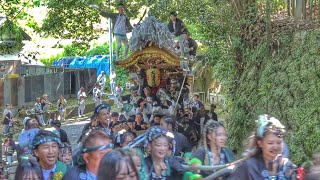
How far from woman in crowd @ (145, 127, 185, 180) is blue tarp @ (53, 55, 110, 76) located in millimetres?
27249

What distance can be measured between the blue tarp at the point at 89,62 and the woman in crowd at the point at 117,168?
29.2m

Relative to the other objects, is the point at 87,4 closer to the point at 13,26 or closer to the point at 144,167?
the point at 13,26

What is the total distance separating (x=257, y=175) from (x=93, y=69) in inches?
1060

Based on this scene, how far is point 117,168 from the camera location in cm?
363

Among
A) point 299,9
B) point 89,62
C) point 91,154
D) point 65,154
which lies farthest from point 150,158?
point 89,62

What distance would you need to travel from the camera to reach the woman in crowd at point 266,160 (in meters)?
4.85

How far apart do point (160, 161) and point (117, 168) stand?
80.1 inches

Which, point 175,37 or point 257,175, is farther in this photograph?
point 175,37

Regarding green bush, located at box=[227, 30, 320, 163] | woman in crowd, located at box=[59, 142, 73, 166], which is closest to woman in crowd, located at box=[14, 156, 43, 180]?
woman in crowd, located at box=[59, 142, 73, 166]

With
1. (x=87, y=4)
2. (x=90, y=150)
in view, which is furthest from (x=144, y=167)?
(x=87, y=4)

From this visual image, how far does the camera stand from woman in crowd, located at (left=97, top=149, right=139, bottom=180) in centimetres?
362

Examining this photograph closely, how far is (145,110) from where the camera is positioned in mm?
14852

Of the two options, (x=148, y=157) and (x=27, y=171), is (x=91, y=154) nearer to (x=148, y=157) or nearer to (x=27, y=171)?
(x=27, y=171)

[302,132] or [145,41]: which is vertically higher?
[145,41]
